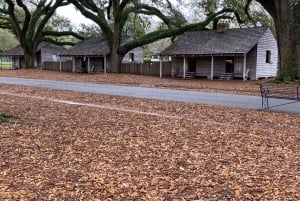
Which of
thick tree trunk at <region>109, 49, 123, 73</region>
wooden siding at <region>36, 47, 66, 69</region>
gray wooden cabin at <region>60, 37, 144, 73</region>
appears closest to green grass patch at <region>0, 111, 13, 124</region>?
thick tree trunk at <region>109, 49, 123, 73</region>

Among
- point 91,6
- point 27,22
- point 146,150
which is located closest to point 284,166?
point 146,150

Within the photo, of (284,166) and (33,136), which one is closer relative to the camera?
(284,166)

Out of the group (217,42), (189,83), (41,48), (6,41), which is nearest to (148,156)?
(189,83)

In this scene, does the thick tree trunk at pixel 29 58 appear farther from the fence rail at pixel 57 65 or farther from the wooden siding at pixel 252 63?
the wooden siding at pixel 252 63

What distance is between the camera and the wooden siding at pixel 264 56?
3363 cm

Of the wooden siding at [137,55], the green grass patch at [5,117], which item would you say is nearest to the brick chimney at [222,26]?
the wooden siding at [137,55]

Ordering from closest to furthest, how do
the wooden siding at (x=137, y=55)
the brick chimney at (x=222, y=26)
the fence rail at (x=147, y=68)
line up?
the brick chimney at (x=222, y=26) < the fence rail at (x=147, y=68) < the wooden siding at (x=137, y=55)

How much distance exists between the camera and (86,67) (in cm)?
4609

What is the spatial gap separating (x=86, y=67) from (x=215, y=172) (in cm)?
4156

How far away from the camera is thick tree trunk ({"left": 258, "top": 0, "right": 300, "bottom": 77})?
23.6 m

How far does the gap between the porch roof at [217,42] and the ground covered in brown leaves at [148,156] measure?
21.8 meters

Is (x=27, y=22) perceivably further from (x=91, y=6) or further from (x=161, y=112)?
(x=161, y=112)

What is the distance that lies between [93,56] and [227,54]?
16.7 meters

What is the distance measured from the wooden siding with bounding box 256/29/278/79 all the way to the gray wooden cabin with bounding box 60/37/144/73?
15574 millimetres
